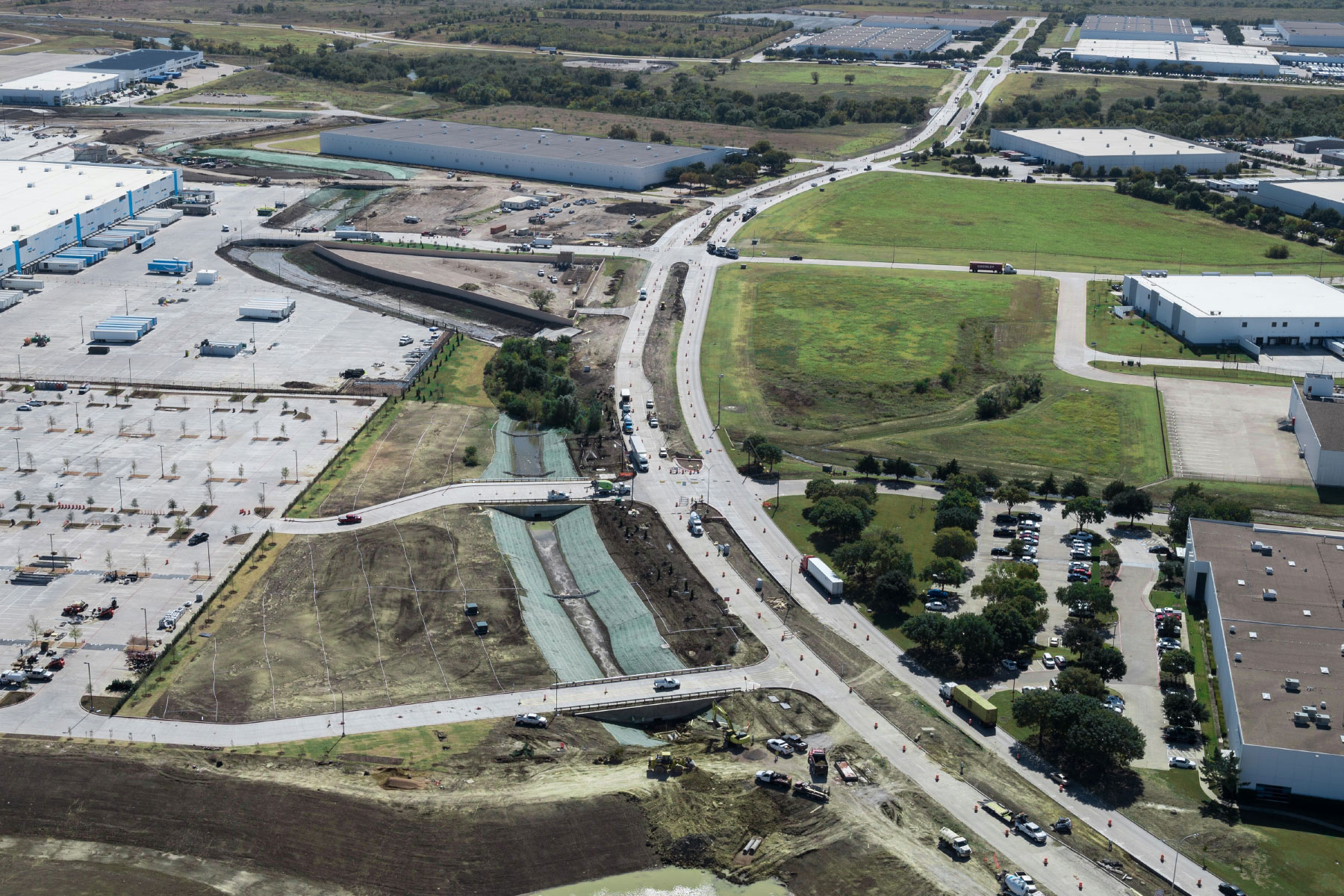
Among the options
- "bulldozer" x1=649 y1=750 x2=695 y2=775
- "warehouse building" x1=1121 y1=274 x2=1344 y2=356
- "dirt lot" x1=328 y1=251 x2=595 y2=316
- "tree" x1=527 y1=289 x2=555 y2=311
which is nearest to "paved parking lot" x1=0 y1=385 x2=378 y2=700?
"bulldozer" x1=649 y1=750 x2=695 y2=775

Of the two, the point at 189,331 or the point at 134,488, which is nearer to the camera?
the point at 134,488

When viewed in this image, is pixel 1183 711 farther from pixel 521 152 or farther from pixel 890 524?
pixel 521 152

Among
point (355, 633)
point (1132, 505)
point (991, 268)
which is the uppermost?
point (991, 268)

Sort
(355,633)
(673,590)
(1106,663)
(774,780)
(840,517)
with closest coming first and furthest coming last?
(774,780) → (1106,663) → (355,633) → (673,590) → (840,517)

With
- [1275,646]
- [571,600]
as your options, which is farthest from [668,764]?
[1275,646]

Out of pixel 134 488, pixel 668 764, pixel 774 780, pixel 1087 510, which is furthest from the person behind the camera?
pixel 134 488

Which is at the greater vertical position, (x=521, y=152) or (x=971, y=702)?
(x=521, y=152)

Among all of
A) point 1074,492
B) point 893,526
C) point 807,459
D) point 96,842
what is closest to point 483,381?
point 807,459
